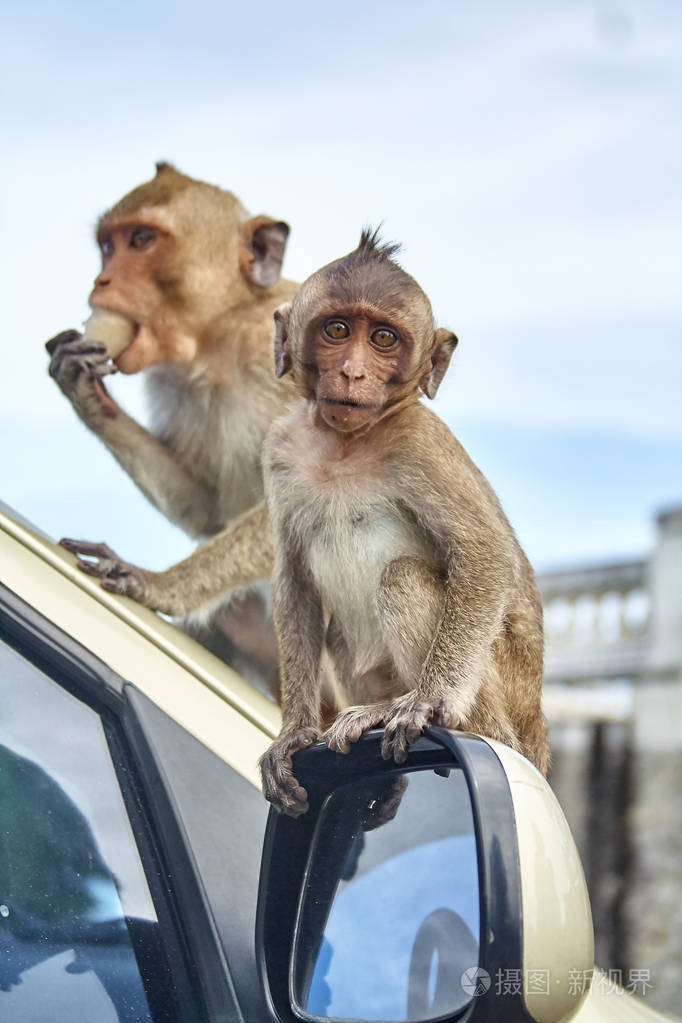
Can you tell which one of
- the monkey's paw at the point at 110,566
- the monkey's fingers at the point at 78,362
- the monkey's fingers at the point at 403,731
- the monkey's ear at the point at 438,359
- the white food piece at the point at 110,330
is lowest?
the monkey's fingers at the point at 403,731

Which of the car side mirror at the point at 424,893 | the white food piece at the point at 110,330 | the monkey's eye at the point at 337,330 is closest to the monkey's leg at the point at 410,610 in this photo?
the monkey's eye at the point at 337,330

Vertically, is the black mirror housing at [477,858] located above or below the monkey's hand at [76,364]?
below

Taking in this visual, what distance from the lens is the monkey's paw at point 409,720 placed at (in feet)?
5.18

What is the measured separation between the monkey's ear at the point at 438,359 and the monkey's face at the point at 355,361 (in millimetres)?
95

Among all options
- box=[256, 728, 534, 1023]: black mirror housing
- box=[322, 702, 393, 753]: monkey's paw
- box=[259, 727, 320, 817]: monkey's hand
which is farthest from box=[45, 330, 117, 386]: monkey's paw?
box=[256, 728, 534, 1023]: black mirror housing

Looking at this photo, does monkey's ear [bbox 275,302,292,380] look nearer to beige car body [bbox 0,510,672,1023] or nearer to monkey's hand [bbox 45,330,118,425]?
beige car body [bbox 0,510,672,1023]

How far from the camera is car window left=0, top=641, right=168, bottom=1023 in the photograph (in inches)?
51.4

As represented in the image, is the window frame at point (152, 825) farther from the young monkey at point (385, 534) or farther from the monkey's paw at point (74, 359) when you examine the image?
the monkey's paw at point (74, 359)

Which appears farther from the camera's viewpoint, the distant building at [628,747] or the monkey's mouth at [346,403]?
the distant building at [628,747]

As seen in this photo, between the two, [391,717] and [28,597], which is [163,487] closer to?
[391,717]

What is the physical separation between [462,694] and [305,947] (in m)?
0.67

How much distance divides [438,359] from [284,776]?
973 mm

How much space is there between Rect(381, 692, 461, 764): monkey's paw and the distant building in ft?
26.8

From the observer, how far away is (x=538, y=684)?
93.3 inches
